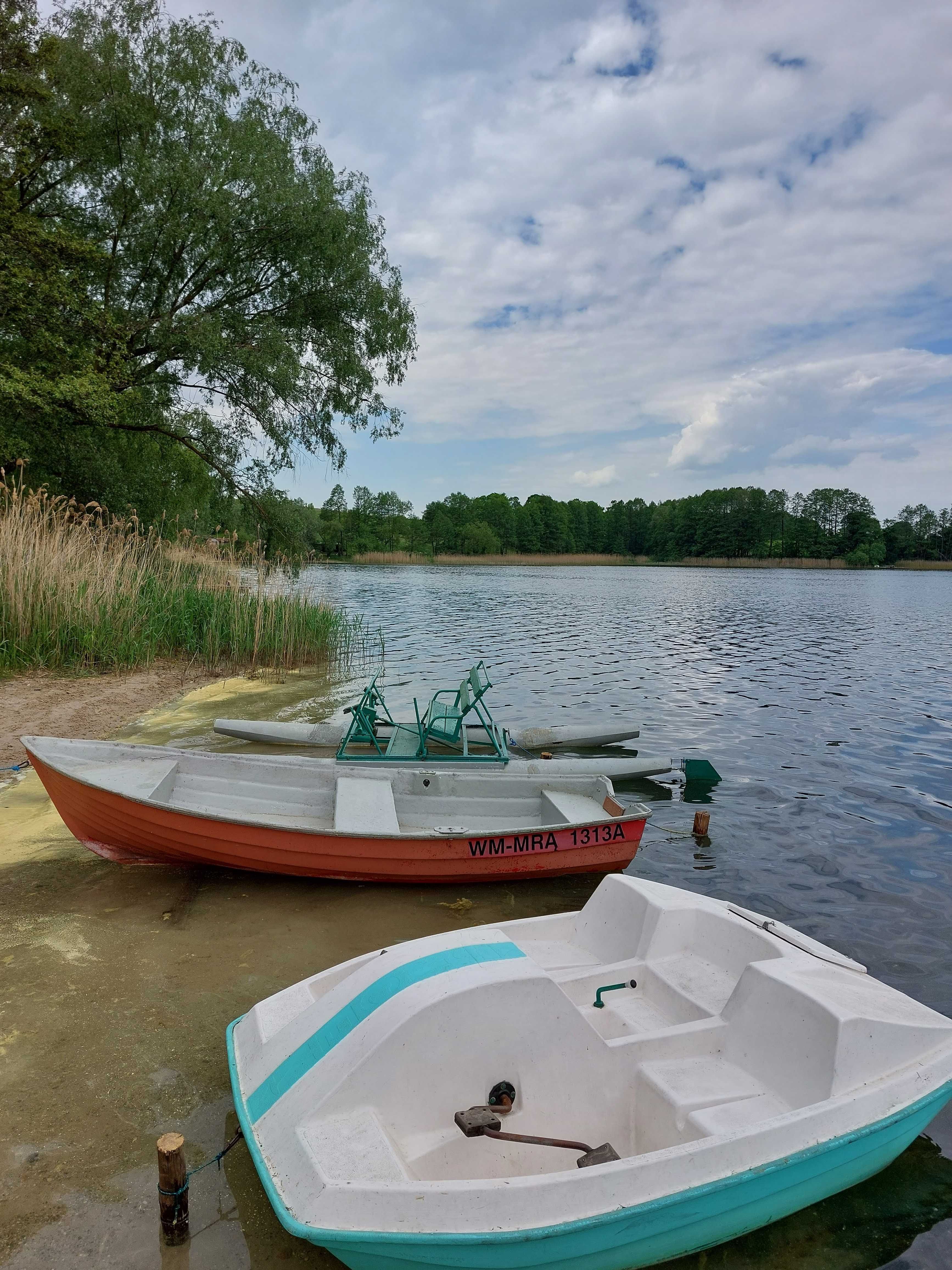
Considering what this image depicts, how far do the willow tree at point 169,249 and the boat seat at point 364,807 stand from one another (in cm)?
1194

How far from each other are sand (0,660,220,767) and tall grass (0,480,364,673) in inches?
15.2

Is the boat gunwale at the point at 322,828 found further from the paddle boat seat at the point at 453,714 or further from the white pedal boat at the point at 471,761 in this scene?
the paddle boat seat at the point at 453,714

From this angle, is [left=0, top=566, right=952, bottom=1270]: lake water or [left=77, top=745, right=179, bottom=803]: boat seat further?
[left=77, top=745, right=179, bottom=803]: boat seat

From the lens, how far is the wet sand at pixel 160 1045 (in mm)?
2854

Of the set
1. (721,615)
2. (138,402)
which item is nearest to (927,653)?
(721,615)

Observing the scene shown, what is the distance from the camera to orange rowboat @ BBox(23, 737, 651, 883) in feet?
18.3

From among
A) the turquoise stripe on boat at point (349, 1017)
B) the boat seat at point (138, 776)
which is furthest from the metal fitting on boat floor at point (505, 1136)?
the boat seat at point (138, 776)

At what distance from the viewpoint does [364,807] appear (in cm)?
634

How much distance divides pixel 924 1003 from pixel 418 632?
19.4m

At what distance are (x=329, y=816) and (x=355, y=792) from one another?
33cm

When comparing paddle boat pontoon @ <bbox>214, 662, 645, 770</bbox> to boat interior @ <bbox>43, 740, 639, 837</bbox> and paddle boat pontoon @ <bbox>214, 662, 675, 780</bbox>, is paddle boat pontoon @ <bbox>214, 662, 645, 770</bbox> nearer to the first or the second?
paddle boat pontoon @ <bbox>214, 662, 675, 780</bbox>

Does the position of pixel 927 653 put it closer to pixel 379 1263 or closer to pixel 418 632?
pixel 418 632

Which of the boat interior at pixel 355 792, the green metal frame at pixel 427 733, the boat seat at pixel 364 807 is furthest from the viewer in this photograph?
the green metal frame at pixel 427 733

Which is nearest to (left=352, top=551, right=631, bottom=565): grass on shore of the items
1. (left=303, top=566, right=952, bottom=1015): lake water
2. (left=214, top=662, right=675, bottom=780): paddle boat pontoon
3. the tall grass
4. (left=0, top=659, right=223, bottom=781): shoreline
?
(left=303, top=566, right=952, bottom=1015): lake water
